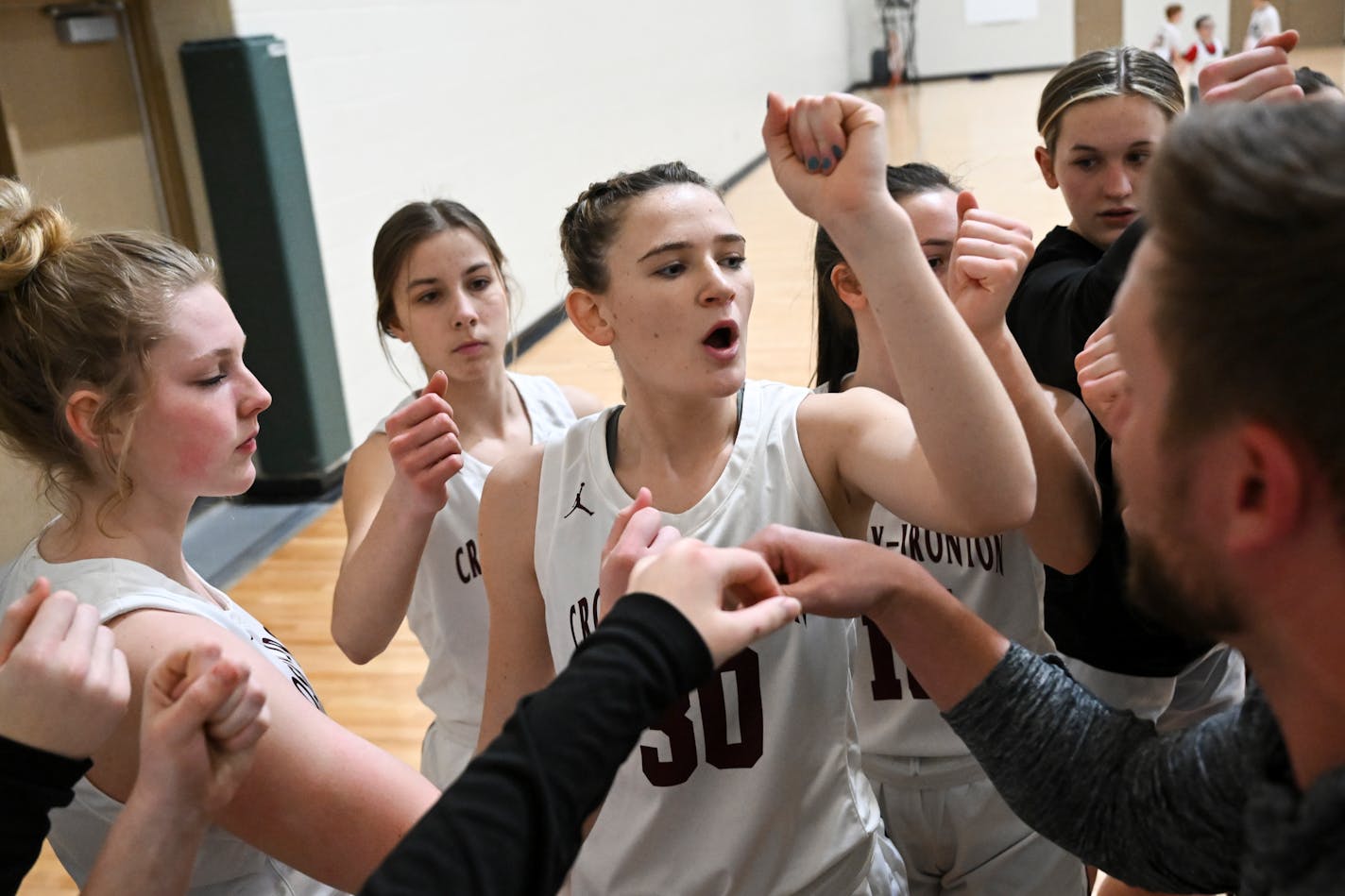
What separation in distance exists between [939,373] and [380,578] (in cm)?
110

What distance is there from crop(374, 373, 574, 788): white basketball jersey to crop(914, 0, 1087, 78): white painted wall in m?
20.9

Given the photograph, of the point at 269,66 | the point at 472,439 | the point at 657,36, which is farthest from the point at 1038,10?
the point at 472,439

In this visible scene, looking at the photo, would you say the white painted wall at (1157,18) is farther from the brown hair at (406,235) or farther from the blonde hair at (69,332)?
the blonde hair at (69,332)

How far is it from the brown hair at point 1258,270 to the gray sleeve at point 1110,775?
1.28 feet

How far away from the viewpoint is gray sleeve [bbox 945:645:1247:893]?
1075 mm

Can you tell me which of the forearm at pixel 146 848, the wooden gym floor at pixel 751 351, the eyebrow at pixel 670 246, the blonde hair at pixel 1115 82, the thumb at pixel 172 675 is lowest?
the wooden gym floor at pixel 751 351

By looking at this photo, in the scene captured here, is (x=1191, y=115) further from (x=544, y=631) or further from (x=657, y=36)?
(x=657, y=36)

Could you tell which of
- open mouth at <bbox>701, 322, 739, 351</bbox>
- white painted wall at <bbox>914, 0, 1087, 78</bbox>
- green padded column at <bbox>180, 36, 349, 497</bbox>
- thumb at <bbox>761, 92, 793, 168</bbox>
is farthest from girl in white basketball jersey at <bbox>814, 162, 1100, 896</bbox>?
white painted wall at <bbox>914, 0, 1087, 78</bbox>

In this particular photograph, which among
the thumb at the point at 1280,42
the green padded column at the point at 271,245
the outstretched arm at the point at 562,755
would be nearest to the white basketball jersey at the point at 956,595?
the thumb at the point at 1280,42

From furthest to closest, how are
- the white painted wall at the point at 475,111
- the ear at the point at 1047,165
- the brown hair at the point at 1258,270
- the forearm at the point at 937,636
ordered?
1. the white painted wall at the point at 475,111
2. the ear at the point at 1047,165
3. the forearm at the point at 937,636
4. the brown hair at the point at 1258,270

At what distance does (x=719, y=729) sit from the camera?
1.56m

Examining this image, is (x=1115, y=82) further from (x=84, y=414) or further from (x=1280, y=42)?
(x=84, y=414)

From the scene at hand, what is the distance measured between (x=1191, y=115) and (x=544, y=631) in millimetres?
1149

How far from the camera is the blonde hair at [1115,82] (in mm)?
2412
